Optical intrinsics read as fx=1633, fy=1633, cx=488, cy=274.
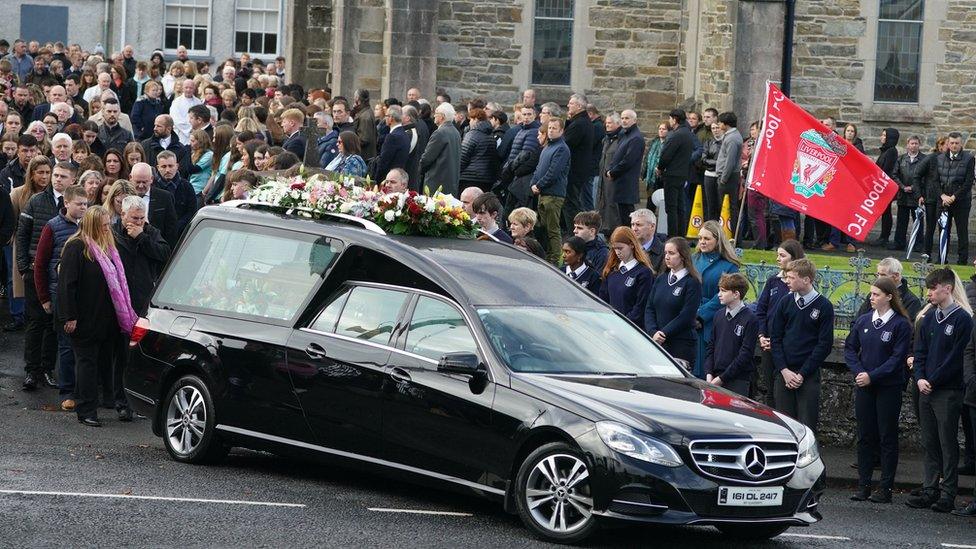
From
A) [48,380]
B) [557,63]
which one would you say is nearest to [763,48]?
[557,63]

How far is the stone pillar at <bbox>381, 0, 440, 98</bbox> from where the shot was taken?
87.7 ft

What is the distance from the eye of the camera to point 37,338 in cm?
1528

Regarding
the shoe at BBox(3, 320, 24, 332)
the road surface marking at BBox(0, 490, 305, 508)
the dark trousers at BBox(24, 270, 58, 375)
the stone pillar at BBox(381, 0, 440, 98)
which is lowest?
the road surface marking at BBox(0, 490, 305, 508)

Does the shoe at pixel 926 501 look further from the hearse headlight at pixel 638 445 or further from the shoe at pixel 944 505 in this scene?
the hearse headlight at pixel 638 445

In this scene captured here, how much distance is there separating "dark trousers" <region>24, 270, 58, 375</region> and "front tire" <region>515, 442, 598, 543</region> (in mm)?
6826

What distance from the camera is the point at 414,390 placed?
415 inches

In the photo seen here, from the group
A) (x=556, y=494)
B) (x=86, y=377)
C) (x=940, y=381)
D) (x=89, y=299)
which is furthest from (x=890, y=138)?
(x=556, y=494)

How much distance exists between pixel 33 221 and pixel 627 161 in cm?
825

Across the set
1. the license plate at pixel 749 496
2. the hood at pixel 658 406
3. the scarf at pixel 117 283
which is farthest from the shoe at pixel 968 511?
the scarf at pixel 117 283

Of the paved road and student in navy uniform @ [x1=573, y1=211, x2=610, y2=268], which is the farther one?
student in navy uniform @ [x1=573, y1=211, x2=610, y2=268]

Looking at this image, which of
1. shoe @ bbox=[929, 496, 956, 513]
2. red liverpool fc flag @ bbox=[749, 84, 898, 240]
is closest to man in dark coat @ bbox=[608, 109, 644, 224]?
red liverpool fc flag @ bbox=[749, 84, 898, 240]

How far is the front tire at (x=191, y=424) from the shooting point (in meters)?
11.8

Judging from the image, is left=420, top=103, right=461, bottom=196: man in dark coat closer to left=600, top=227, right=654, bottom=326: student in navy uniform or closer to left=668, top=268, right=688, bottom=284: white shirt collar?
left=600, top=227, right=654, bottom=326: student in navy uniform

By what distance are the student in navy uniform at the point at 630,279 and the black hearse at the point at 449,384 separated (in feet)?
7.56
